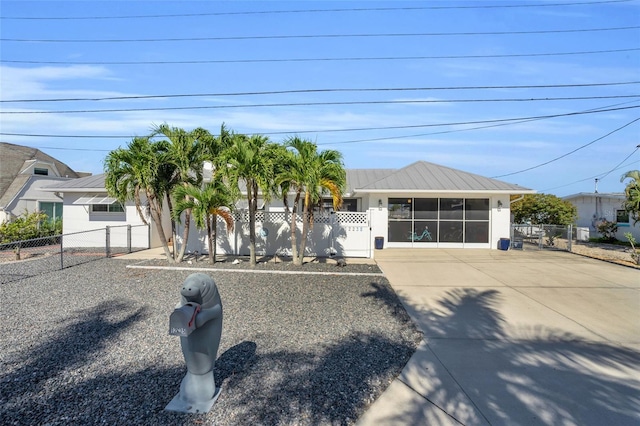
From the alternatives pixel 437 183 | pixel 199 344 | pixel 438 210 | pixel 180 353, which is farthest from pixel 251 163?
pixel 438 210

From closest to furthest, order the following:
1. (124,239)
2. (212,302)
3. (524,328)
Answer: (212,302) → (524,328) → (124,239)

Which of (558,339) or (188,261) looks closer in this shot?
(558,339)

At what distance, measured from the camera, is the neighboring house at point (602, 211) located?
806 inches

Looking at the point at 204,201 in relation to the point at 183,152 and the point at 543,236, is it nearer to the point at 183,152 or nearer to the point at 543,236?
the point at 183,152

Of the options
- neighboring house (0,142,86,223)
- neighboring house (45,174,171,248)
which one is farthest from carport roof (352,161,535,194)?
neighboring house (0,142,86,223)

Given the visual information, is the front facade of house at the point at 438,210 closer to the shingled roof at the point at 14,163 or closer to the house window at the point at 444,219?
the house window at the point at 444,219

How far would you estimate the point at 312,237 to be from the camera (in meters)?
12.5

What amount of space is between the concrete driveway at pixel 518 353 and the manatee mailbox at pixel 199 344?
4.54 feet

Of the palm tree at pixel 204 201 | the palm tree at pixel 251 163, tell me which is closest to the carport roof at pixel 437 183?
the palm tree at pixel 251 163

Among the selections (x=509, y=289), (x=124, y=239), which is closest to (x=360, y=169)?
(x=124, y=239)

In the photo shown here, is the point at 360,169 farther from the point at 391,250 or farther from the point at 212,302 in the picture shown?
the point at 212,302

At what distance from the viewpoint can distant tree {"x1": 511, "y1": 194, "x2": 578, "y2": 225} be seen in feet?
67.4

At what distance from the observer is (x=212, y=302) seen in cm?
316

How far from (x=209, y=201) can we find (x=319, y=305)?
4.75 meters
